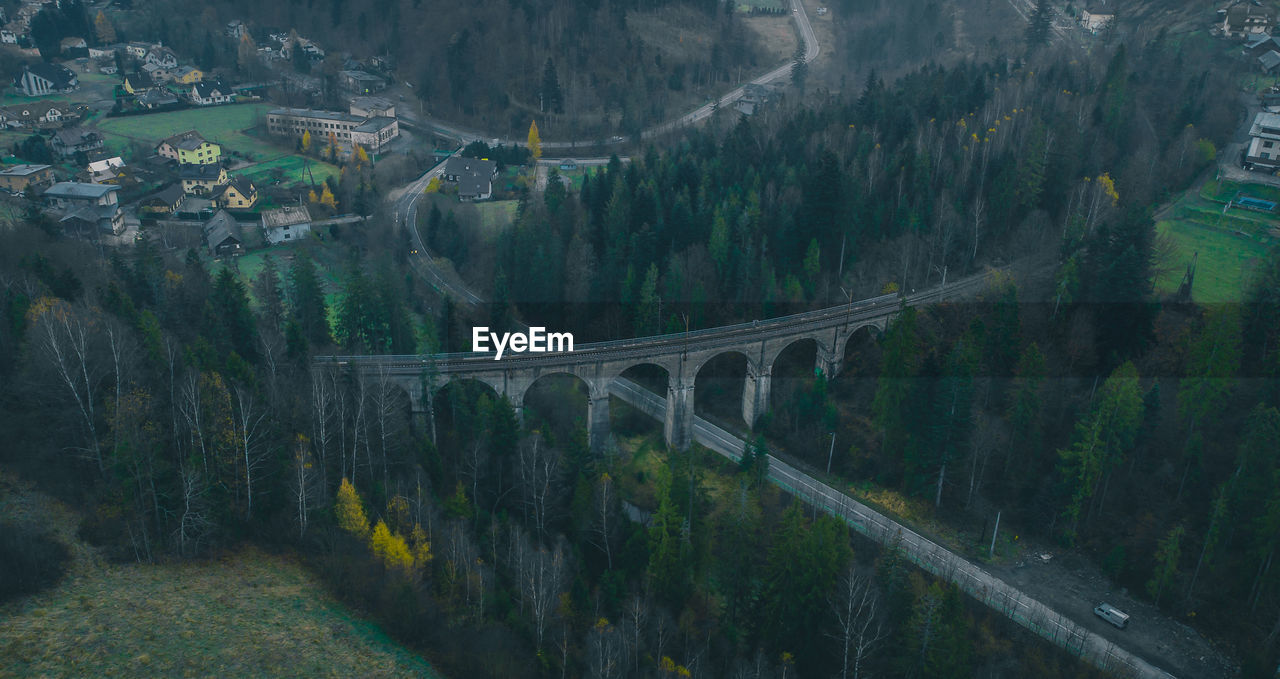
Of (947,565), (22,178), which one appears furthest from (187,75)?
(947,565)

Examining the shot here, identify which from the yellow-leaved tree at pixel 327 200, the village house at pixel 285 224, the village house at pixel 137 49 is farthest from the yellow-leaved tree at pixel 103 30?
the village house at pixel 285 224

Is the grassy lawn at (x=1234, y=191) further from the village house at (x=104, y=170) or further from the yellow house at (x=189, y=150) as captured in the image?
the village house at (x=104, y=170)

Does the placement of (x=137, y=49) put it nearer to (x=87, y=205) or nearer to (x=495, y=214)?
(x=87, y=205)

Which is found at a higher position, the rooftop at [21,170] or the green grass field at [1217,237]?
the green grass field at [1217,237]

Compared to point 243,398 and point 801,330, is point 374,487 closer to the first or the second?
point 243,398

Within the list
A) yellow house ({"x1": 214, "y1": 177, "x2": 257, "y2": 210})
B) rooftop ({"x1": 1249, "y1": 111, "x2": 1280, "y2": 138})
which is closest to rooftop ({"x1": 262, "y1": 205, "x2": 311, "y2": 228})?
yellow house ({"x1": 214, "y1": 177, "x2": 257, "y2": 210})

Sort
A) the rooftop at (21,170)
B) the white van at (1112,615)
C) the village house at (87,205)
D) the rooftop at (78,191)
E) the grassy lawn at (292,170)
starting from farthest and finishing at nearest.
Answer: the grassy lawn at (292,170)
the rooftop at (21,170)
the rooftop at (78,191)
the village house at (87,205)
the white van at (1112,615)

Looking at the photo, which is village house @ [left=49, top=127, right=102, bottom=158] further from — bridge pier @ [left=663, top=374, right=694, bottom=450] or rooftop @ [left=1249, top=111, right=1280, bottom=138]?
rooftop @ [left=1249, top=111, right=1280, bottom=138]
